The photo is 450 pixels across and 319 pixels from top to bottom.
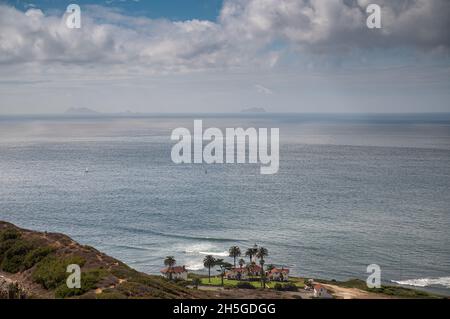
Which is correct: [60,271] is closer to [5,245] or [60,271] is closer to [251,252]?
[5,245]

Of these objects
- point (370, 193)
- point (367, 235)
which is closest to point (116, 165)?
point (370, 193)

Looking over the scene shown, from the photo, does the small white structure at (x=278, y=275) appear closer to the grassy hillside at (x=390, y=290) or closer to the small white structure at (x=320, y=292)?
the grassy hillside at (x=390, y=290)

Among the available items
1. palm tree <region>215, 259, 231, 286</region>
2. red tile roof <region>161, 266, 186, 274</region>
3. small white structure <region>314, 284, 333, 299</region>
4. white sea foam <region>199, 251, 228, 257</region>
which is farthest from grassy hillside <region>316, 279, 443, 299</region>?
red tile roof <region>161, 266, 186, 274</region>

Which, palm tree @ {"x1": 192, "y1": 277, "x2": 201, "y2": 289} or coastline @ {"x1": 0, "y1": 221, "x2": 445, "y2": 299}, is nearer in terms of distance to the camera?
coastline @ {"x1": 0, "y1": 221, "x2": 445, "y2": 299}

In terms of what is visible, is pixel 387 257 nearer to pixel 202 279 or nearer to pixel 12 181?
pixel 202 279

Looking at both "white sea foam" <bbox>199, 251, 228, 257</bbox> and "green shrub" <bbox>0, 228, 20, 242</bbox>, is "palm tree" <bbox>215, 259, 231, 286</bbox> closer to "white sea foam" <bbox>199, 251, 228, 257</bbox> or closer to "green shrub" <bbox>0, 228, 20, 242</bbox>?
"white sea foam" <bbox>199, 251, 228, 257</bbox>

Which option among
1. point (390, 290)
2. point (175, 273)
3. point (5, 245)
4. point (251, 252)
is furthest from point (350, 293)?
point (5, 245)

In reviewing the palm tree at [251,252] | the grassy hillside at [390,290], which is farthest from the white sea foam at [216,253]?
the grassy hillside at [390,290]
